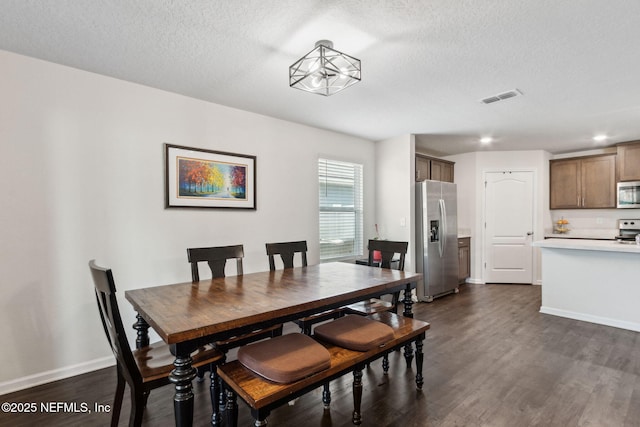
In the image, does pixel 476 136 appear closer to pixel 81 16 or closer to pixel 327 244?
pixel 327 244

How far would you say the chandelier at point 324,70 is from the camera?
196 centimetres

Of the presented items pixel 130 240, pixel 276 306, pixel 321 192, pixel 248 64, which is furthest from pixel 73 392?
pixel 321 192

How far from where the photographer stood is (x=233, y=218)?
3.41 metres

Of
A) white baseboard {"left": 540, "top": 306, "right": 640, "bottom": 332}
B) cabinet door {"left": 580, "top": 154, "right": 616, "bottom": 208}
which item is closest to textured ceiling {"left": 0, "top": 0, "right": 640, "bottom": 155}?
cabinet door {"left": 580, "top": 154, "right": 616, "bottom": 208}

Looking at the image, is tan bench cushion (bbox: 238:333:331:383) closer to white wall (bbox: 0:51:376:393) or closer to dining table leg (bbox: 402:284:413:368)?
dining table leg (bbox: 402:284:413:368)

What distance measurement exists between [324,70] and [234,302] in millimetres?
1549

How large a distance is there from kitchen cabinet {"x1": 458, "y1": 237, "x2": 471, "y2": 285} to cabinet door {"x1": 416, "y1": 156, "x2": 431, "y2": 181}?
138cm

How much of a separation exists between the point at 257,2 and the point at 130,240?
2201 mm

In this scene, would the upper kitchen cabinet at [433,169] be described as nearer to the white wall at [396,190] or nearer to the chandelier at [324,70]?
the white wall at [396,190]

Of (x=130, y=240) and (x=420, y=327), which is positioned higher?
(x=130, y=240)

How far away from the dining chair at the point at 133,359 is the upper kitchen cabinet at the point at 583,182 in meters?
6.42

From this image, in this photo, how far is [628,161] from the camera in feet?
16.2

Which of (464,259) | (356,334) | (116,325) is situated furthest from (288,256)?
(464,259)

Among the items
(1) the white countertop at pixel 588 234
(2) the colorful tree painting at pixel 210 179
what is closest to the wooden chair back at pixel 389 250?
(2) the colorful tree painting at pixel 210 179
